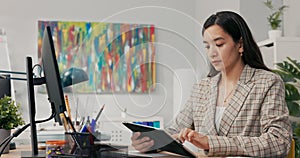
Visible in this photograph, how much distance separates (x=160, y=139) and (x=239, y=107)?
1.68 ft

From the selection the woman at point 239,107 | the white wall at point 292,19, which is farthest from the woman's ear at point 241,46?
the white wall at point 292,19

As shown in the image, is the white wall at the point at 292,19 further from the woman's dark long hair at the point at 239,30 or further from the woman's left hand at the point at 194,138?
the woman's left hand at the point at 194,138

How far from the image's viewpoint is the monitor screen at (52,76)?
1163 mm

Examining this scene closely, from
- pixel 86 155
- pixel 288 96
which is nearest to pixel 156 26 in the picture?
pixel 86 155

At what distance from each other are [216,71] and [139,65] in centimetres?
24

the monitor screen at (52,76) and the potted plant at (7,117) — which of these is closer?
the monitor screen at (52,76)

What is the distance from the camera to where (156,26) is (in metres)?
0.97

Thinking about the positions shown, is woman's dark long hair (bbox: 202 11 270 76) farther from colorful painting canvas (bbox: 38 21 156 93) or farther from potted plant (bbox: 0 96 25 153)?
potted plant (bbox: 0 96 25 153)

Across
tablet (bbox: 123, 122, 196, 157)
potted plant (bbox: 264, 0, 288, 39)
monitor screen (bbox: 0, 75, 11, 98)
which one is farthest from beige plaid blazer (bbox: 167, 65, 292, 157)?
potted plant (bbox: 264, 0, 288, 39)

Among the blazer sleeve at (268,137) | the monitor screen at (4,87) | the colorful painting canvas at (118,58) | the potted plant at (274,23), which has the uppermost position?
the potted plant at (274,23)

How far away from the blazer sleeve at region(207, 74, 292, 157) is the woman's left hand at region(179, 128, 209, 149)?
21mm

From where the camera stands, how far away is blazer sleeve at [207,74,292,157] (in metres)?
1.29

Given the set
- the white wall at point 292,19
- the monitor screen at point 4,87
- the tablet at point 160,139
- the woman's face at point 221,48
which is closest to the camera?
the tablet at point 160,139

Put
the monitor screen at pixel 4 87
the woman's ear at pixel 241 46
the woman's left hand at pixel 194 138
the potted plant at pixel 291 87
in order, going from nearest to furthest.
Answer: the woman's left hand at pixel 194 138, the woman's ear at pixel 241 46, the monitor screen at pixel 4 87, the potted plant at pixel 291 87
